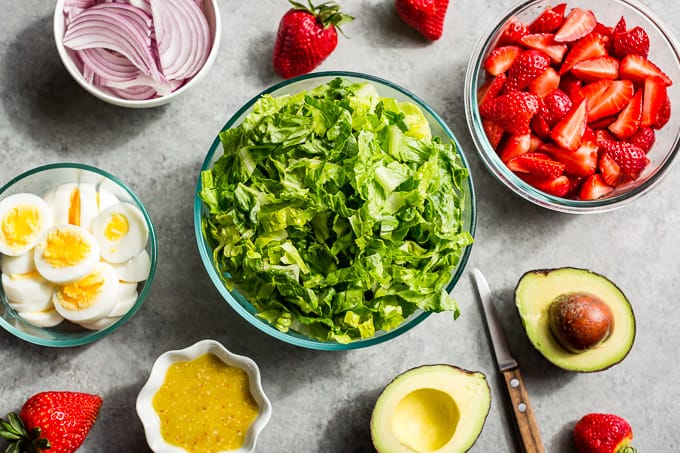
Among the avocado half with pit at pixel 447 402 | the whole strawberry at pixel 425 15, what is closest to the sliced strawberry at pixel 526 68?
the whole strawberry at pixel 425 15

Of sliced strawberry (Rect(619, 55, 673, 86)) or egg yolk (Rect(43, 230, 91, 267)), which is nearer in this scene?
egg yolk (Rect(43, 230, 91, 267))

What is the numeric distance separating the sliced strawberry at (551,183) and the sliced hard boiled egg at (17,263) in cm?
125

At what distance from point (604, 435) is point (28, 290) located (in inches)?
58.8

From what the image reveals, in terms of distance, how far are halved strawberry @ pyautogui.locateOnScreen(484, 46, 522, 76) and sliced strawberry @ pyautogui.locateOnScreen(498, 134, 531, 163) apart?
0.58 ft

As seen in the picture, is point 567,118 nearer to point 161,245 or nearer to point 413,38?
point 413,38

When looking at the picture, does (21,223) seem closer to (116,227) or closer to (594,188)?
(116,227)

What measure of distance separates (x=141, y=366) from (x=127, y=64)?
0.78 metres

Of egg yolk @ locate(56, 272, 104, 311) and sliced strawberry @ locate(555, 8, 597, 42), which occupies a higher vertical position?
sliced strawberry @ locate(555, 8, 597, 42)

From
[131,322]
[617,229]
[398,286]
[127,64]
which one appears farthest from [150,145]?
[617,229]

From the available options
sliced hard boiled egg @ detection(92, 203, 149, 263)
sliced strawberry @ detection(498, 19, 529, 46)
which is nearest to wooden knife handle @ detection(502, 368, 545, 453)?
sliced strawberry @ detection(498, 19, 529, 46)

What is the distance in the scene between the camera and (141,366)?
197cm

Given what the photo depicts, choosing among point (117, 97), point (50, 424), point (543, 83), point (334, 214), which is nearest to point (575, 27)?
point (543, 83)

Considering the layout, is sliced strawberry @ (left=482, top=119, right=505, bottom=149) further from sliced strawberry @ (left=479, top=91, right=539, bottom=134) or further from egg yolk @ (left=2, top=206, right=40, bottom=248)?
egg yolk @ (left=2, top=206, right=40, bottom=248)

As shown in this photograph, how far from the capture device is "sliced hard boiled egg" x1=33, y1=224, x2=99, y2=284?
1.78m
